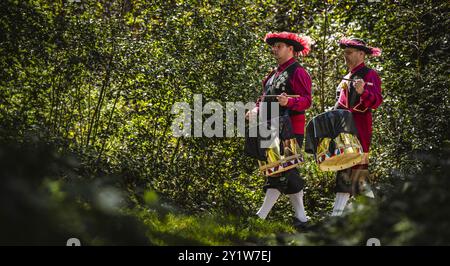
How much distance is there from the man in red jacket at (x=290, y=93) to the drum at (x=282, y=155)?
3.1 inches

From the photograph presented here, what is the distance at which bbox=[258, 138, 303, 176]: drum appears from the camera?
5.95 metres

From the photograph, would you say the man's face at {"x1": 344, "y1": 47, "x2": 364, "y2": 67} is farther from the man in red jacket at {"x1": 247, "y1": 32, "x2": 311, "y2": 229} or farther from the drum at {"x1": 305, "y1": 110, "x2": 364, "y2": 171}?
the drum at {"x1": 305, "y1": 110, "x2": 364, "y2": 171}

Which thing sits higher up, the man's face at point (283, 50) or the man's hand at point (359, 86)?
the man's face at point (283, 50)

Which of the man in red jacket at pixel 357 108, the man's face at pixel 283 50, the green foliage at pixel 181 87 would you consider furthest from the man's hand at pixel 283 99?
the green foliage at pixel 181 87

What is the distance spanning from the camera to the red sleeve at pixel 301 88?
5.88 metres

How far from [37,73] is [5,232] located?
172 inches

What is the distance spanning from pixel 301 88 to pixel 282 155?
668 mm

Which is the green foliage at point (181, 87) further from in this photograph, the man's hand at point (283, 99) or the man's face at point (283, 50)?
the man's face at point (283, 50)

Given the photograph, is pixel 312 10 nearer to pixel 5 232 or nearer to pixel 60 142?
pixel 60 142

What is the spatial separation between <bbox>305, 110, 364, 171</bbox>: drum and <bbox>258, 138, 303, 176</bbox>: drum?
0.25 meters

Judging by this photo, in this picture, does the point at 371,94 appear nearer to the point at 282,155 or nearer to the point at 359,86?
the point at 359,86

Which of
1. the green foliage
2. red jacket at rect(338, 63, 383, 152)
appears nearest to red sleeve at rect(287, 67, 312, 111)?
red jacket at rect(338, 63, 383, 152)

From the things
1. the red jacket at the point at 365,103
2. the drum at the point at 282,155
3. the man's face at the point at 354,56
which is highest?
the man's face at the point at 354,56
